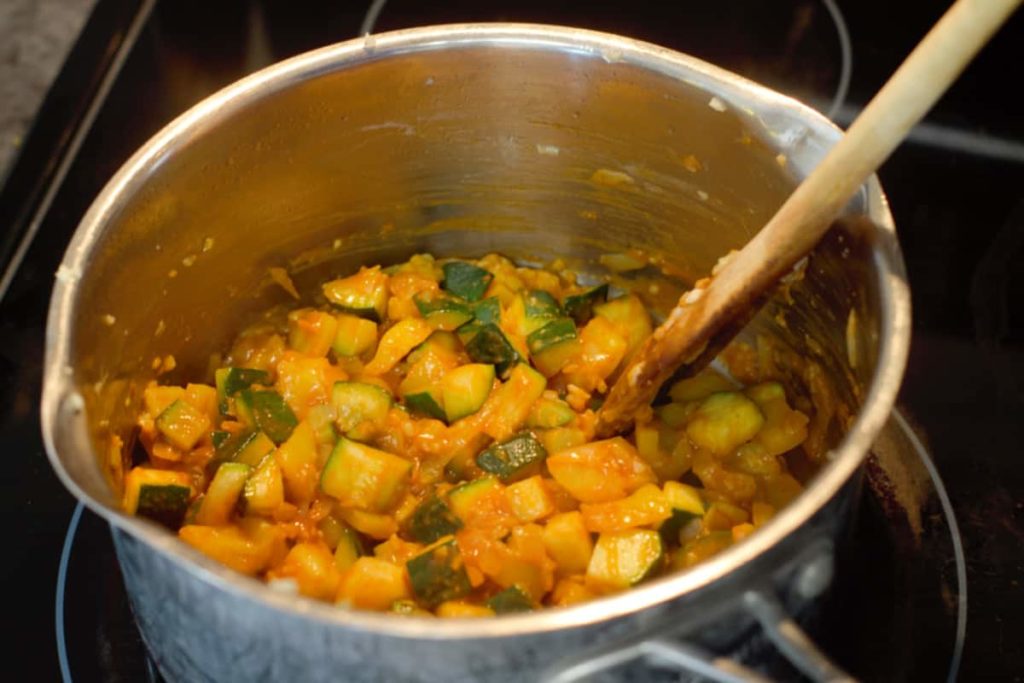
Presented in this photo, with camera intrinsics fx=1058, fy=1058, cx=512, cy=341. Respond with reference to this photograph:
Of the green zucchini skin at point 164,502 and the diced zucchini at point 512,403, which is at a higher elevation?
the diced zucchini at point 512,403

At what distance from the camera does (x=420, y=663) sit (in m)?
0.87

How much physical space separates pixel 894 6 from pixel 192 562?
1.64m

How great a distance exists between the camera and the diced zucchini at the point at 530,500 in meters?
1.35

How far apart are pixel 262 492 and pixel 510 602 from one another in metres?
0.36

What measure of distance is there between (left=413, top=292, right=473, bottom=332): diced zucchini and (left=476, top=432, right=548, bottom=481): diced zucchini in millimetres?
233

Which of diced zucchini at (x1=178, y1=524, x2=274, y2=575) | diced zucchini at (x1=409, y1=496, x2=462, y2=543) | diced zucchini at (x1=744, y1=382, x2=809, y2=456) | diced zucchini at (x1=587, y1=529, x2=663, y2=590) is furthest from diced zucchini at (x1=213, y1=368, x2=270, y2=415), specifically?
diced zucchini at (x1=744, y1=382, x2=809, y2=456)

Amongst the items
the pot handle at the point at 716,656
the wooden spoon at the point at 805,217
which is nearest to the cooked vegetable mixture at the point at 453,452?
the wooden spoon at the point at 805,217

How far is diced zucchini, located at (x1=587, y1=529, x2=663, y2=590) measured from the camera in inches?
48.6

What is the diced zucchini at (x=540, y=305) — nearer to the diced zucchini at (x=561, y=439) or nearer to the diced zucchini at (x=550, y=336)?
the diced zucchini at (x=550, y=336)

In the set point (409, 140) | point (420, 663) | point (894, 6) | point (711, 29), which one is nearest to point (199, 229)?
point (409, 140)

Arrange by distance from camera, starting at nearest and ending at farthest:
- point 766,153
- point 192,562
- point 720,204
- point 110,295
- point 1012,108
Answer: point 192,562 < point 110,295 < point 766,153 < point 720,204 < point 1012,108

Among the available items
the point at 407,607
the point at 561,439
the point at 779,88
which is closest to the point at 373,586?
the point at 407,607

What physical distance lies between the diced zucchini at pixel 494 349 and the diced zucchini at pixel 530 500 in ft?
0.74

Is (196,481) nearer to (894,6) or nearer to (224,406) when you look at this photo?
(224,406)
